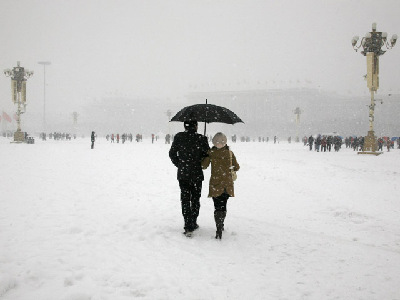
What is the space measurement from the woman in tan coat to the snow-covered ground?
0.66m

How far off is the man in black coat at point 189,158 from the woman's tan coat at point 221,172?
0.65 feet

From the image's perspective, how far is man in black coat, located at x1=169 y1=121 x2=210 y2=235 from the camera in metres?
5.42

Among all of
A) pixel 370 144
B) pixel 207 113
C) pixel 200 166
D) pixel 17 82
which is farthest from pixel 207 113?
pixel 17 82

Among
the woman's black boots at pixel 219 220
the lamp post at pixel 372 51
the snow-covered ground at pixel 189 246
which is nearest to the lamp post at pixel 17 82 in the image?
the snow-covered ground at pixel 189 246

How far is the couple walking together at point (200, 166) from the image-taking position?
Answer: 5.34 meters

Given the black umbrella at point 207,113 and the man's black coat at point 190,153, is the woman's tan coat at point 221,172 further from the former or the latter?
the black umbrella at point 207,113

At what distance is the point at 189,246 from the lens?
5117 mm

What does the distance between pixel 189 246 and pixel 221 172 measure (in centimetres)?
128

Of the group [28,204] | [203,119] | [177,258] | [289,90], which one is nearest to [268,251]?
[177,258]

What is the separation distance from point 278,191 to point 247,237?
533 centimetres

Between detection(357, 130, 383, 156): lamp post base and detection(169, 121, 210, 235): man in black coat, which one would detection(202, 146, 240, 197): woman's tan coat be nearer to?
detection(169, 121, 210, 235): man in black coat

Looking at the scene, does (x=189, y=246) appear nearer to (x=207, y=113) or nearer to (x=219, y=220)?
(x=219, y=220)

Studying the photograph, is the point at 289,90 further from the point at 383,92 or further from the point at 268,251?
the point at 268,251

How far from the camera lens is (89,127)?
106875mm
